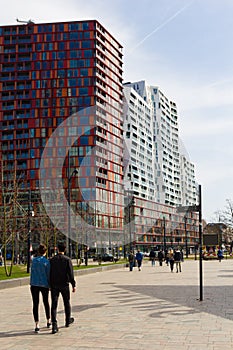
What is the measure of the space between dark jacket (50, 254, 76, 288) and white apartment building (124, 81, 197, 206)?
373 ft

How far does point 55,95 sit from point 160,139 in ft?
178

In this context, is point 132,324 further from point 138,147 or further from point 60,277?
point 138,147

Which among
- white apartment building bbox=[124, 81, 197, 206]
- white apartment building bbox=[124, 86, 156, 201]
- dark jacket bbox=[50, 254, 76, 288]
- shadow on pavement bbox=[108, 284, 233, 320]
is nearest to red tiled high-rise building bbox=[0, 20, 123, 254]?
white apartment building bbox=[124, 86, 156, 201]

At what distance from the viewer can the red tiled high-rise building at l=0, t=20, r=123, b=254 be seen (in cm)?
10188

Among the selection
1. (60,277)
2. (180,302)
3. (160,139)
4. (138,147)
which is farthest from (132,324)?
(160,139)

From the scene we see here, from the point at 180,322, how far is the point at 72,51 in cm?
10059

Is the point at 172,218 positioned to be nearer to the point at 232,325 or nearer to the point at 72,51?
the point at 72,51

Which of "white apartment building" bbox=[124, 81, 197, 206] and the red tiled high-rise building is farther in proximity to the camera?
"white apartment building" bbox=[124, 81, 197, 206]

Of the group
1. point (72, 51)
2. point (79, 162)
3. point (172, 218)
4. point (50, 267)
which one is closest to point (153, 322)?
point (50, 267)

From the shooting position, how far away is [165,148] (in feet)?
511

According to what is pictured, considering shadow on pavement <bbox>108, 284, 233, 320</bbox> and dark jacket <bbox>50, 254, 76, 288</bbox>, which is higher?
dark jacket <bbox>50, 254, 76, 288</bbox>

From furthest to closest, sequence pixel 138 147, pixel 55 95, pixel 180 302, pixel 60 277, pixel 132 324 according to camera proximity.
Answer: pixel 138 147 < pixel 55 95 < pixel 180 302 < pixel 132 324 < pixel 60 277

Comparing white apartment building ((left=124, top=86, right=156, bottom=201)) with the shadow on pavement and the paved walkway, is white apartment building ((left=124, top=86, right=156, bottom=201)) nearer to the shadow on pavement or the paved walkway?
the shadow on pavement

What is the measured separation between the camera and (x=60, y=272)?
990 centimetres
